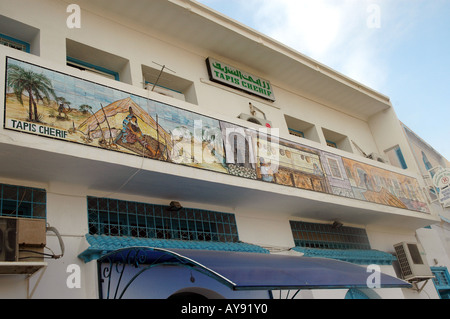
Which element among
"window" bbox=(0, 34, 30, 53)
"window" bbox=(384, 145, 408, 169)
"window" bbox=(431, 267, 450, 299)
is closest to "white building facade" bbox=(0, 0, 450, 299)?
"window" bbox=(0, 34, 30, 53)

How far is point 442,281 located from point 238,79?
909 centimetres

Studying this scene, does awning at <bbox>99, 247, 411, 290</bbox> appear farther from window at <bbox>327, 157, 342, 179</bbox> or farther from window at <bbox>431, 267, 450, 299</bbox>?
window at <bbox>431, 267, 450, 299</bbox>

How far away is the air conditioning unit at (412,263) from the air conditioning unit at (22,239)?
32.4ft

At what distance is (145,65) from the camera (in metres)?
9.45

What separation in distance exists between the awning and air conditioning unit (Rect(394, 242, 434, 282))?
5133 millimetres

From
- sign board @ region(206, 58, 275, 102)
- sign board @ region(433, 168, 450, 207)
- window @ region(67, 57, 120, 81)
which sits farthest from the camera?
sign board @ region(433, 168, 450, 207)

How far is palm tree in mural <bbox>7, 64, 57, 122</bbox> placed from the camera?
6.27 meters

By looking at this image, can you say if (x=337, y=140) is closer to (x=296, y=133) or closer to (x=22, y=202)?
(x=296, y=133)

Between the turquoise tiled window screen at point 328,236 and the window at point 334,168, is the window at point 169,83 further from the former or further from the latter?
the turquoise tiled window screen at point 328,236

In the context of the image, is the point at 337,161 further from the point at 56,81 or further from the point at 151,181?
the point at 56,81

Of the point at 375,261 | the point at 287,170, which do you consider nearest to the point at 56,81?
the point at 287,170

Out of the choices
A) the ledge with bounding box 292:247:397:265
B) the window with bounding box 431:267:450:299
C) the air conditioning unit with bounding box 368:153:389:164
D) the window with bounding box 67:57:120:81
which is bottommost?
the window with bounding box 431:267:450:299

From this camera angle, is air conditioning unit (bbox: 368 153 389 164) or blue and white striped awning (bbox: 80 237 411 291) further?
air conditioning unit (bbox: 368 153 389 164)

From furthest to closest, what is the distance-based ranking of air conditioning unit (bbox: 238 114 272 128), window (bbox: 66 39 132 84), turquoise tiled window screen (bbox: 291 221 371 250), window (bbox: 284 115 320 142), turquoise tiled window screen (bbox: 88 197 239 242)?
window (bbox: 284 115 320 142) < turquoise tiled window screen (bbox: 291 221 371 250) < air conditioning unit (bbox: 238 114 272 128) < window (bbox: 66 39 132 84) < turquoise tiled window screen (bbox: 88 197 239 242)
